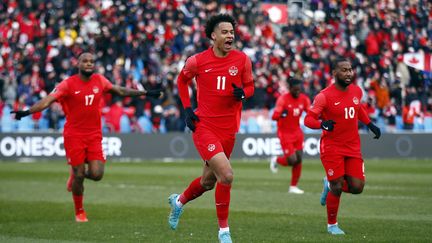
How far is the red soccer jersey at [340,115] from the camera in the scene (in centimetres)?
1352

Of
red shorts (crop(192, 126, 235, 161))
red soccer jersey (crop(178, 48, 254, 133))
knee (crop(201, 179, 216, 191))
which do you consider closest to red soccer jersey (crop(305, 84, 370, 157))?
red soccer jersey (crop(178, 48, 254, 133))

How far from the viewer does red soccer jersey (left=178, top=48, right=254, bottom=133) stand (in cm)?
1220

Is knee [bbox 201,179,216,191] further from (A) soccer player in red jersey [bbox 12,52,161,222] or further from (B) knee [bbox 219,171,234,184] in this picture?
(A) soccer player in red jersey [bbox 12,52,161,222]

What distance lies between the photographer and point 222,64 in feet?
40.2

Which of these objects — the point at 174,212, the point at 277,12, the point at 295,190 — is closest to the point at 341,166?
the point at 174,212

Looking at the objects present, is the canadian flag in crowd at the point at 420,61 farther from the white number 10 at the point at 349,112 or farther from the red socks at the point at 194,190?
the red socks at the point at 194,190

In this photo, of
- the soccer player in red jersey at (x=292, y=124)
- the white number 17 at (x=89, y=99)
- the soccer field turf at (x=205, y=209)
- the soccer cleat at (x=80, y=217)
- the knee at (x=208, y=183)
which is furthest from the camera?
the soccer player in red jersey at (x=292, y=124)

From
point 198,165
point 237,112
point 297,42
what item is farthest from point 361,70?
point 237,112

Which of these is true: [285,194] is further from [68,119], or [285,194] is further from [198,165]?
[198,165]

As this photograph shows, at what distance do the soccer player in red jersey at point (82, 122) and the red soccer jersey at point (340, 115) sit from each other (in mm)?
3446

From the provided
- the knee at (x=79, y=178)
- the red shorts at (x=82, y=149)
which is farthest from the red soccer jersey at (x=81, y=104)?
the knee at (x=79, y=178)

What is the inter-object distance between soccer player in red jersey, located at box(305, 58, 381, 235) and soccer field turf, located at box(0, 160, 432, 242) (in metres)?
0.66

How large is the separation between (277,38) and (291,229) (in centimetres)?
3097

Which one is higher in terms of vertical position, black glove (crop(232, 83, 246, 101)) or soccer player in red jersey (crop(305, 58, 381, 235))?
black glove (crop(232, 83, 246, 101))
